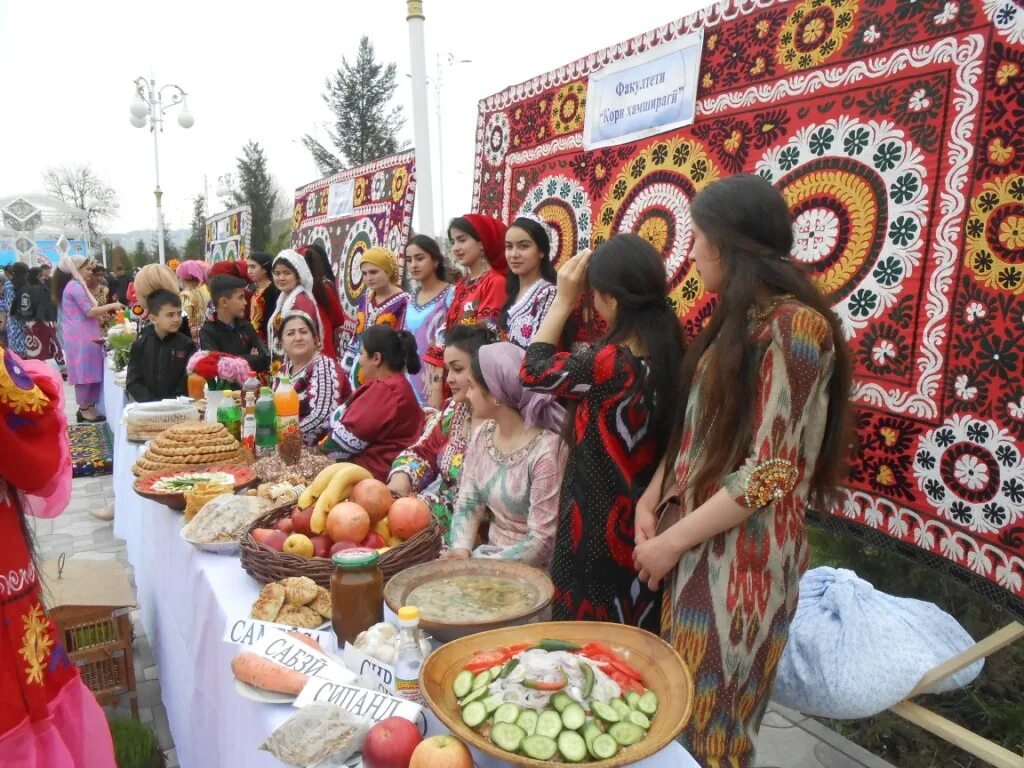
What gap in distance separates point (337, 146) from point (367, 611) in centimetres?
3168

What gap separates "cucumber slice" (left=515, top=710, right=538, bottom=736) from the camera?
1.07m

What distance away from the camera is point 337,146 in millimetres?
30359

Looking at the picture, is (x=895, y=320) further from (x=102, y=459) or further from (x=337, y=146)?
(x=337, y=146)

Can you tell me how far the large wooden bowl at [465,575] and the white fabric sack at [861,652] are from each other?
3.25 feet

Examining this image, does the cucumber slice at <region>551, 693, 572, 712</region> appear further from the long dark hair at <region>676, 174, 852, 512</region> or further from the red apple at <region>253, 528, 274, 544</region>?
the red apple at <region>253, 528, 274, 544</region>

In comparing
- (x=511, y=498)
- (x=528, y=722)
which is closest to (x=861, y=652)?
(x=511, y=498)

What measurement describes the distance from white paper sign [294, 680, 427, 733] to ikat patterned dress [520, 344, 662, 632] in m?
0.81

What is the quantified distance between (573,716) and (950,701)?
2.78 meters

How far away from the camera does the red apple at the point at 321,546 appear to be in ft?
6.13

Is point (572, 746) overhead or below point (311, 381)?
below

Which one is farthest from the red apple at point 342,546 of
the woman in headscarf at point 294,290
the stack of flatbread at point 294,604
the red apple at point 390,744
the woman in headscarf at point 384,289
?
the woman in headscarf at point 294,290

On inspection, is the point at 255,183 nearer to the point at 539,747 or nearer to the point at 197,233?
the point at 197,233

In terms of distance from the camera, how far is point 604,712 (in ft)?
3.64

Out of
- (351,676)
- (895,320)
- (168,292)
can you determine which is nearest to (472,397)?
Result: (351,676)
